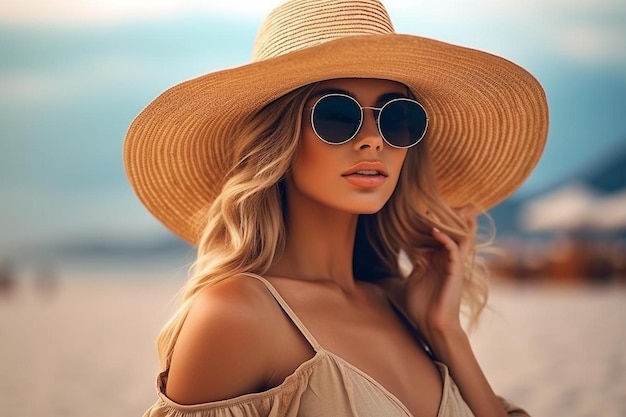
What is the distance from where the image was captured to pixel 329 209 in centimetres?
229

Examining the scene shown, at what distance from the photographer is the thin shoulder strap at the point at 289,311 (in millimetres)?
1907

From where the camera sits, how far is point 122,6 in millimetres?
19719

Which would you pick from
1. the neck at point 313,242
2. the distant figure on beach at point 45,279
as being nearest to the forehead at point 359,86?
the neck at point 313,242

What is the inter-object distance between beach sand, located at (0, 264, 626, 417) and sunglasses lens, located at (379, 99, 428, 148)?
87.6 inches

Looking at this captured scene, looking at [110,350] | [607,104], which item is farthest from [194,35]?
[110,350]

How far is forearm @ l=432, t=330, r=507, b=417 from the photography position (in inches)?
90.7

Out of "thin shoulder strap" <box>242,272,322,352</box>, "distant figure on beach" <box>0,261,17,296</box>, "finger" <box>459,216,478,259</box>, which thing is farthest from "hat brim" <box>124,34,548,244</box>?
"distant figure on beach" <box>0,261,17,296</box>

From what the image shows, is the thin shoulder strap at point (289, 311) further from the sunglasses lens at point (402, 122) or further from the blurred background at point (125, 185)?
the blurred background at point (125, 185)

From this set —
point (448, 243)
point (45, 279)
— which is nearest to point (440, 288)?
point (448, 243)

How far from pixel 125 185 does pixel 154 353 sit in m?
12.8

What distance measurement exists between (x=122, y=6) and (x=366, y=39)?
18.8 m

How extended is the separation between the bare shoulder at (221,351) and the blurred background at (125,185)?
607cm

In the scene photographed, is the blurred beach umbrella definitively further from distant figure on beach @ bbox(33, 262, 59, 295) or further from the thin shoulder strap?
the thin shoulder strap

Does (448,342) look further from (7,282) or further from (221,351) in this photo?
(7,282)
